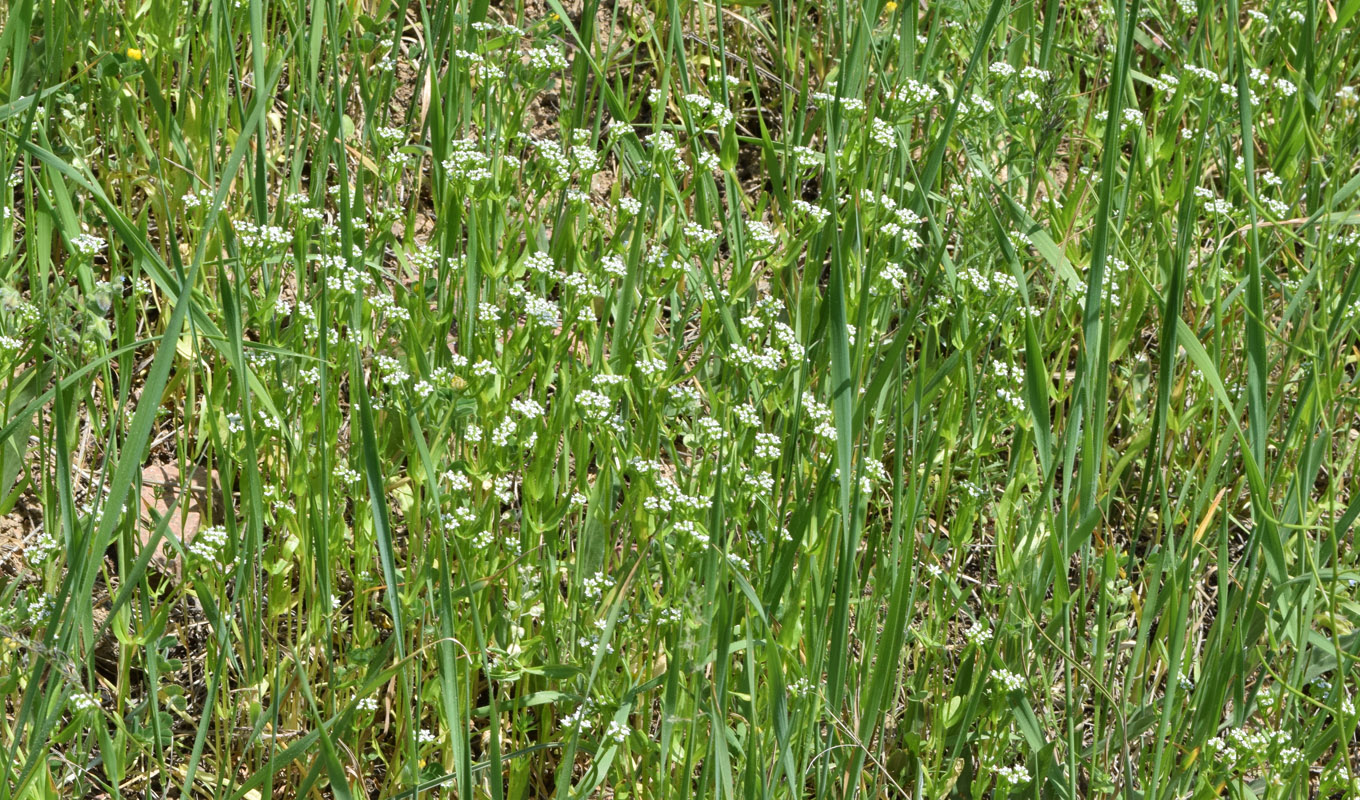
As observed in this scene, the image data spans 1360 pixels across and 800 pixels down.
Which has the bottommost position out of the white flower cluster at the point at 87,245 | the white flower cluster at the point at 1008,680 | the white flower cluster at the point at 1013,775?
the white flower cluster at the point at 1013,775

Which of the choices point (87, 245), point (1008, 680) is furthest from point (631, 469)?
point (87, 245)

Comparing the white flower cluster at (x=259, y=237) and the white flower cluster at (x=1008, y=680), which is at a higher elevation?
the white flower cluster at (x=259, y=237)

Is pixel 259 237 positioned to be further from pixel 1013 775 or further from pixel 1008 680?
pixel 1013 775

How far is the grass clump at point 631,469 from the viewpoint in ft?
6.42

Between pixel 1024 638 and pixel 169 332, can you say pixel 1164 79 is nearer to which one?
pixel 1024 638

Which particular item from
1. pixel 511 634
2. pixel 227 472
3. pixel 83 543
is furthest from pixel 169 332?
pixel 511 634

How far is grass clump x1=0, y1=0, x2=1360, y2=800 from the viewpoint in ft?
6.42

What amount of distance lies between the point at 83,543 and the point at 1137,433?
2.13m

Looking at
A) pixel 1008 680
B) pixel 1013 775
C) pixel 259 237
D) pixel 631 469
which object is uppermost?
pixel 259 237

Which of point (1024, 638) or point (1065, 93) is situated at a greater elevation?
point (1065, 93)

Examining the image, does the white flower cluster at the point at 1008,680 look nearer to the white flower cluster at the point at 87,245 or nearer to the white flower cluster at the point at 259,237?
the white flower cluster at the point at 259,237

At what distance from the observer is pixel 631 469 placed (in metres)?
2.14

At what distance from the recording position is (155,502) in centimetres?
263

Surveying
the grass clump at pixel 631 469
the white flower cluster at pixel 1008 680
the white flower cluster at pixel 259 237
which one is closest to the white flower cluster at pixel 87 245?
the grass clump at pixel 631 469
